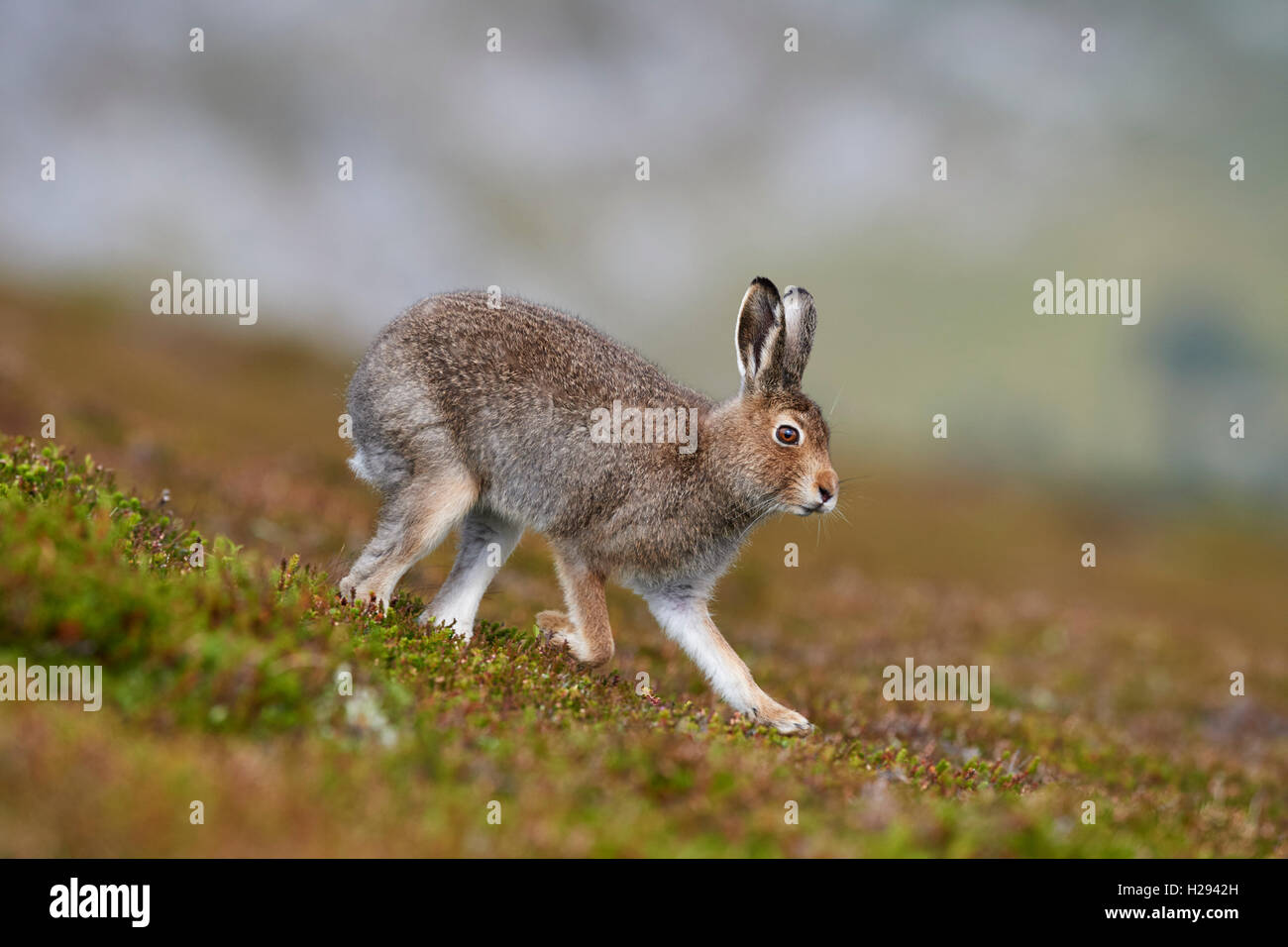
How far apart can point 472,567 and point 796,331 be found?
13.7 feet

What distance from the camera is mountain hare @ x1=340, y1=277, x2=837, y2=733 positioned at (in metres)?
10.2

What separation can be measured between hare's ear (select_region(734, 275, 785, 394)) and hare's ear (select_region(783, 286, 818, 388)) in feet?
0.28

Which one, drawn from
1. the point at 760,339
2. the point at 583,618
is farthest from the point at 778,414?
the point at 583,618

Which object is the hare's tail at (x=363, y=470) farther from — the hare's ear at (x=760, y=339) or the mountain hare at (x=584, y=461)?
Answer: the hare's ear at (x=760, y=339)

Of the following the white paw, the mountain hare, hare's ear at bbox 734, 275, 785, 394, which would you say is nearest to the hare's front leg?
the mountain hare

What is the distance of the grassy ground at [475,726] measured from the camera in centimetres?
505

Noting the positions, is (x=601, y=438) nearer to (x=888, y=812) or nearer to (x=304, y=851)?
(x=888, y=812)

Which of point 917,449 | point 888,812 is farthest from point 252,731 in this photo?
point 917,449

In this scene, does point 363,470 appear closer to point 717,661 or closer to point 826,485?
point 717,661

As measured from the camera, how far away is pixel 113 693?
5.85 metres

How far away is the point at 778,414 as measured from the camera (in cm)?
1056

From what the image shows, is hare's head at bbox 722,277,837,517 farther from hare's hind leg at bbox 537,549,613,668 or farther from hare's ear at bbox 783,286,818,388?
hare's hind leg at bbox 537,549,613,668

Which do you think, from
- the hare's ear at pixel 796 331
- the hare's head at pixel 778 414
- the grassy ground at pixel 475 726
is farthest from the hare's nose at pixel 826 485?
the hare's ear at pixel 796 331
